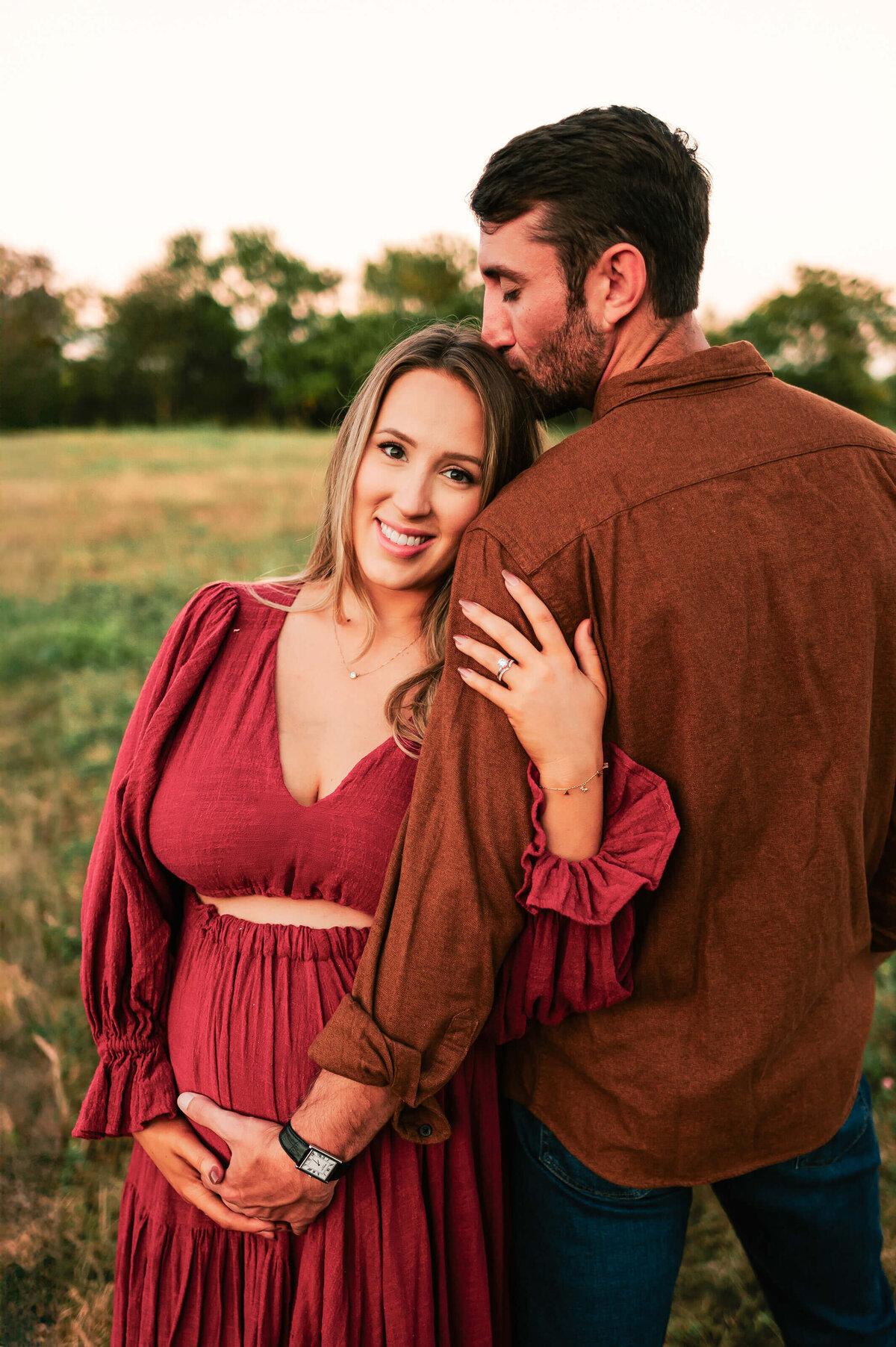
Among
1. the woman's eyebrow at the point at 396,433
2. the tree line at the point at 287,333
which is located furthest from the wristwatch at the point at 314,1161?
the tree line at the point at 287,333

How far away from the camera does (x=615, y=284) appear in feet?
4.63

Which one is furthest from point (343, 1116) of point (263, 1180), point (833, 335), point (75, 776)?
point (833, 335)

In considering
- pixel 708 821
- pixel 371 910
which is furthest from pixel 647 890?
pixel 371 910

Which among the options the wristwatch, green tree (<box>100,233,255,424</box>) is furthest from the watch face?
green tree (<box>100,233,255,424</box>)

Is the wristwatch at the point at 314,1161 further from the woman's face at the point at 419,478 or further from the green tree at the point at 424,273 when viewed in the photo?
the green tree at the point at 424,273

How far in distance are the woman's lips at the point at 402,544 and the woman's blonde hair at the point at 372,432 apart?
13cm

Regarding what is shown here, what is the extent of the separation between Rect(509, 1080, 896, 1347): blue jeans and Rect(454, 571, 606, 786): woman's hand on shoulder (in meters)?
0.78

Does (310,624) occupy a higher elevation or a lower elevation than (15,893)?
higher

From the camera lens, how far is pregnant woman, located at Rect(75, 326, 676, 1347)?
4.99 feet

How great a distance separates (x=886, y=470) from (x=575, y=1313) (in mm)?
1518

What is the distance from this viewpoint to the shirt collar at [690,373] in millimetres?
1354

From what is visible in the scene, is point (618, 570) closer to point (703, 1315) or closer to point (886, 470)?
point (886, 470)

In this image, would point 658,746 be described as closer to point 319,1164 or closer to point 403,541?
point 403,541

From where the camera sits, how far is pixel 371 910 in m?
1.61
